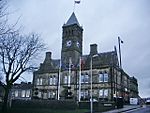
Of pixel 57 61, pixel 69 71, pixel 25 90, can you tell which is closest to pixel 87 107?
pixel 69 71

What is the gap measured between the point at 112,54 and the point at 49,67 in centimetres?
1940

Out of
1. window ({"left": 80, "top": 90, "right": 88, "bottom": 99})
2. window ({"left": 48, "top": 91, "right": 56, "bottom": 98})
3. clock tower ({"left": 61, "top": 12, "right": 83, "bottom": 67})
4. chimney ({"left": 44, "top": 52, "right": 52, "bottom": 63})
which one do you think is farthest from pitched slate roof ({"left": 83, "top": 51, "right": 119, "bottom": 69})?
chimney ({"left": 44, "top": 52, "right": 52, "bottom": 63})

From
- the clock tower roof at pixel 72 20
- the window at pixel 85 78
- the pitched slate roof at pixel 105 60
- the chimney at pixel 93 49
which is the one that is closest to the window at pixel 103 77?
the pitched slate roof at pixel 105 60

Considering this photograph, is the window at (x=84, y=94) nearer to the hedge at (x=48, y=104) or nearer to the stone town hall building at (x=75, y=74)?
the stone town hall building at (x=75, y=74)

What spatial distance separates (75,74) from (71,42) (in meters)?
9.68

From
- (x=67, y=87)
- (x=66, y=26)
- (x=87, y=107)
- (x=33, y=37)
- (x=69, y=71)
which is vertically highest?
(x=66, y=26)

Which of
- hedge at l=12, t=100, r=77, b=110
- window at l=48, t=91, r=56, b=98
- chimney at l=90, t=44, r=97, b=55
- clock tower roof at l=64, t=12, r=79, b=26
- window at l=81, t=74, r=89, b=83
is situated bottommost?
hedge at l=12, t=100, r=77, b=110

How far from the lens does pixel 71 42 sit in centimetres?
6381

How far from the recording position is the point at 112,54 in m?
58.8

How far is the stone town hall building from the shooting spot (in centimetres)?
5531

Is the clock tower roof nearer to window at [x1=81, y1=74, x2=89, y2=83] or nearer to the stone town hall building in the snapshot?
the stone town hall building

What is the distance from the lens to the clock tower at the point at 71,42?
2477 inches

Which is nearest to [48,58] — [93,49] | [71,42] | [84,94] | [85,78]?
[71,42]

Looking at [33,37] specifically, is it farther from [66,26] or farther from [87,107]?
[66,26]
